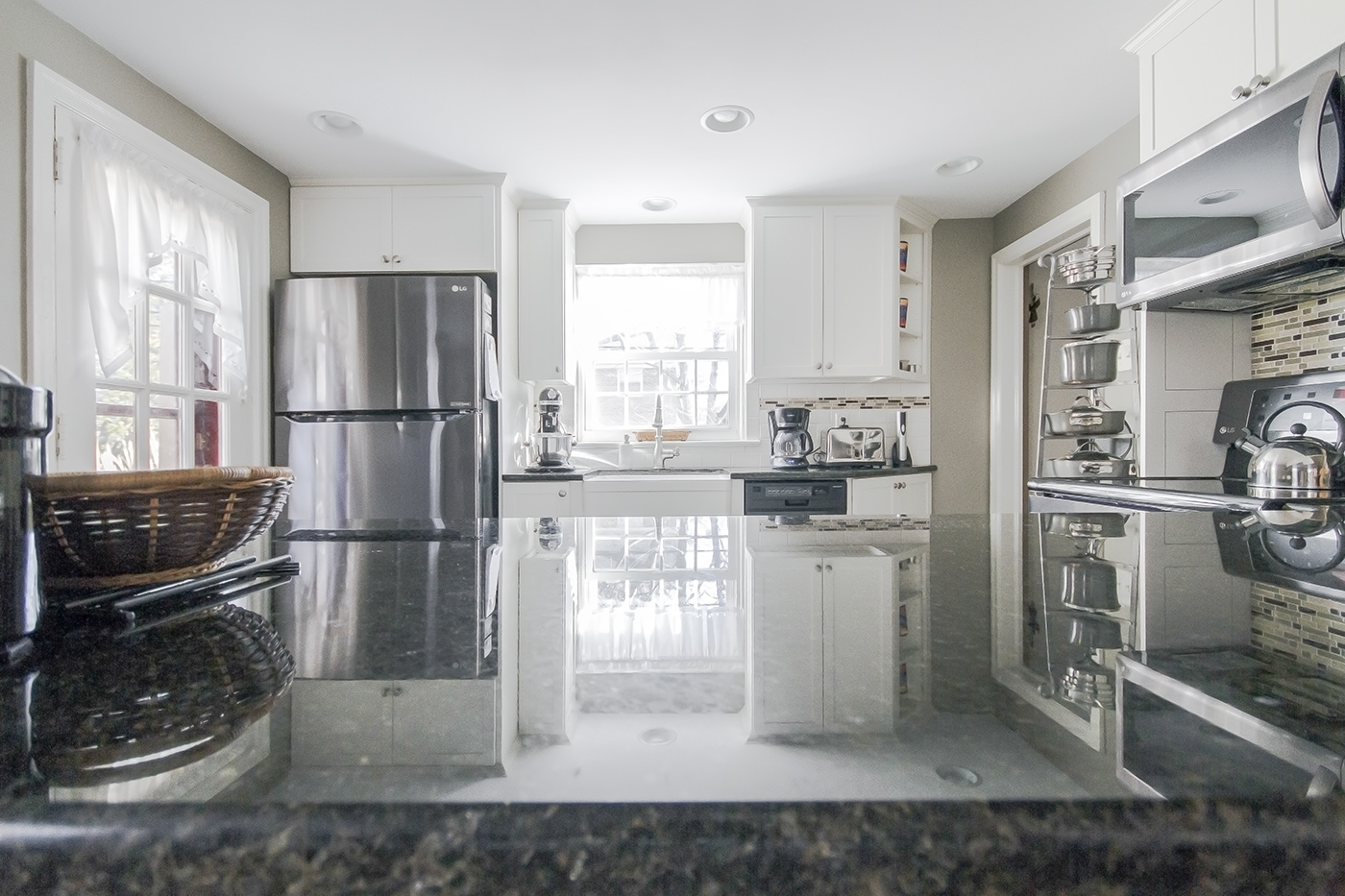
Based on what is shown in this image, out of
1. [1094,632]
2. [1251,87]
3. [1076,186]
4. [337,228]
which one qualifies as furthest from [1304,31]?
[337,228]

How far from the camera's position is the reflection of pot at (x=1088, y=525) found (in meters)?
0.85

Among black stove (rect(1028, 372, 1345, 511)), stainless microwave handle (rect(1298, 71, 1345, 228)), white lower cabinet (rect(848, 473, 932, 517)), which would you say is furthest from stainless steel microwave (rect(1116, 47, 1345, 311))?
white lower cabinet (rect(848, 473, 932, 517))

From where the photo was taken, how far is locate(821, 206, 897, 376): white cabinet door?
11.8 feet

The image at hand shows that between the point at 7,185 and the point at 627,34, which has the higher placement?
the point at 627,34

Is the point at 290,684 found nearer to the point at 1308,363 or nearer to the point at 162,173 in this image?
the point at 1308,363

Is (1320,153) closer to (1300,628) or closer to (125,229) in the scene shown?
(1300,628)

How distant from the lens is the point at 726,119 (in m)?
2.76

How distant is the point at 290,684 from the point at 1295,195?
7.01 ft

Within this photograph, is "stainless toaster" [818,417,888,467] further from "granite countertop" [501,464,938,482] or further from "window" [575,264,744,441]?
"window" [575,264,744,441]

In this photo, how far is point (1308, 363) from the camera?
1.99 m

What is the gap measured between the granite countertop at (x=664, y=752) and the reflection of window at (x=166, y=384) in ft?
8.33

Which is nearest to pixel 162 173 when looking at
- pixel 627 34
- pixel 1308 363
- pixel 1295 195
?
pixel 627 34

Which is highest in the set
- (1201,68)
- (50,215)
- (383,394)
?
(1201,68)

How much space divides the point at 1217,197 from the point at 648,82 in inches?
72.3
